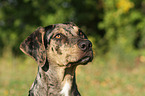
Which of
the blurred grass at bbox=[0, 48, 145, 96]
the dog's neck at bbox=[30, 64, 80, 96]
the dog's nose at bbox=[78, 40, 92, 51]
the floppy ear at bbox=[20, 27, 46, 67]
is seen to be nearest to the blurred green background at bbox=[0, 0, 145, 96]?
the blurred grass at bbox=[0, 48, 145, 96]

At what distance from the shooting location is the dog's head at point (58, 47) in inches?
144

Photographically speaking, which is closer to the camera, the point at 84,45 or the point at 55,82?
the point at 84,45

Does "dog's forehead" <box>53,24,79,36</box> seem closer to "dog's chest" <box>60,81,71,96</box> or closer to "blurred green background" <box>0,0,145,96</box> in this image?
"dog's chest" <box>60,81,71,96</box>

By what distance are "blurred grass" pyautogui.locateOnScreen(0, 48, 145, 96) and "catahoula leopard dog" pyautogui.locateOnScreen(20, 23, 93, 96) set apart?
3.52 metres

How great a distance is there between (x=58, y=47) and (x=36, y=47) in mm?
376

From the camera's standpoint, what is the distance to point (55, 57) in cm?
381

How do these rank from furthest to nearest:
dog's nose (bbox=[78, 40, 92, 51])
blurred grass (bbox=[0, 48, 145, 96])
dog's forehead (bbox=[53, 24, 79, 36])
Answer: blurred grass (bbox=[0, 48, 145, 96]) < dog's forehead (bbox=[53, 24, 79, 36]) < dog's nose (bbox=[78, 40, 92, 51])

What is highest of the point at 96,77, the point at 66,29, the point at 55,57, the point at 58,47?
the point at 66,29

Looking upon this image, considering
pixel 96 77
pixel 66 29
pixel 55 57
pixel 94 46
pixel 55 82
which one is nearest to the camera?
pixel 55 57

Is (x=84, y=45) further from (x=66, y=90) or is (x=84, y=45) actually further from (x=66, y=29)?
(x=66, y=90)

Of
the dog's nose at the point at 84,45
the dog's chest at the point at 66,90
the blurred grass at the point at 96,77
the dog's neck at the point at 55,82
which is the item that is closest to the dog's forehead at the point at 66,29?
the dog's nose at the point at 84,45

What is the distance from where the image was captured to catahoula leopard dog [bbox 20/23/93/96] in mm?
3715

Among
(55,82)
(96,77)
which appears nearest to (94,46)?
(96,77)

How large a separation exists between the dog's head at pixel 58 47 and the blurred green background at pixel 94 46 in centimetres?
389
